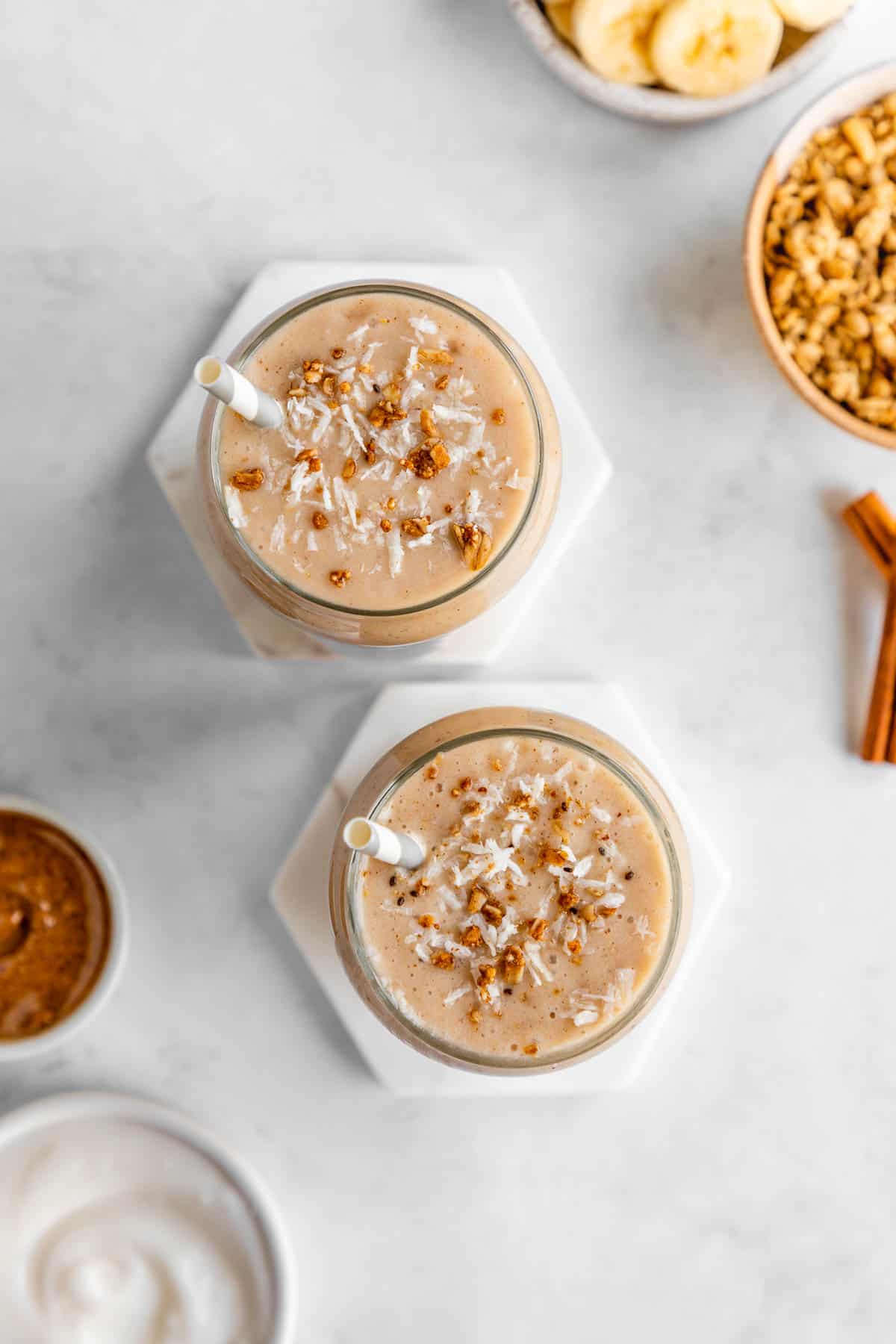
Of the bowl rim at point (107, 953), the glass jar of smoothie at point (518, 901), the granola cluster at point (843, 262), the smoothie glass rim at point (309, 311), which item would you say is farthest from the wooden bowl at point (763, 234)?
the bowl rim at point (107, 953)

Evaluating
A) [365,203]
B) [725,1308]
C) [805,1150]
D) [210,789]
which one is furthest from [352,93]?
[725,1308]

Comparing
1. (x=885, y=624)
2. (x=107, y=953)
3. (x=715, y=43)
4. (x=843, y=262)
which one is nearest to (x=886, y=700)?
(x=885, y=624)

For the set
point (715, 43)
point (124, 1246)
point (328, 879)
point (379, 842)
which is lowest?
point (124, 1246)

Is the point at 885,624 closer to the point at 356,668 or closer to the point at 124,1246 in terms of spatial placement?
the point at 356,668

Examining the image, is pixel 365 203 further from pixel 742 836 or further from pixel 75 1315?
pixel 75 1315

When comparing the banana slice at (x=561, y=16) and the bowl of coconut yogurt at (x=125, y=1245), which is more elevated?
the banana slice at (x=561, y=16)

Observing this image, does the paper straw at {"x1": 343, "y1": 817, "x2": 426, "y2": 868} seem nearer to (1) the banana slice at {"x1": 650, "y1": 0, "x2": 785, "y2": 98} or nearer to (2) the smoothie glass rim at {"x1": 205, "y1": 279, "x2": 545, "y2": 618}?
(2) the smoothie glass rim at {"x1": 205, "y1": 279, "x2": 545, "y2": 618}

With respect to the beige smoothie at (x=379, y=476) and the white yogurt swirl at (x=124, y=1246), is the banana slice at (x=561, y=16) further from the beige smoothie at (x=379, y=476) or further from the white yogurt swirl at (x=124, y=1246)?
the white yogurt swirl at (x=124, y=1246)
